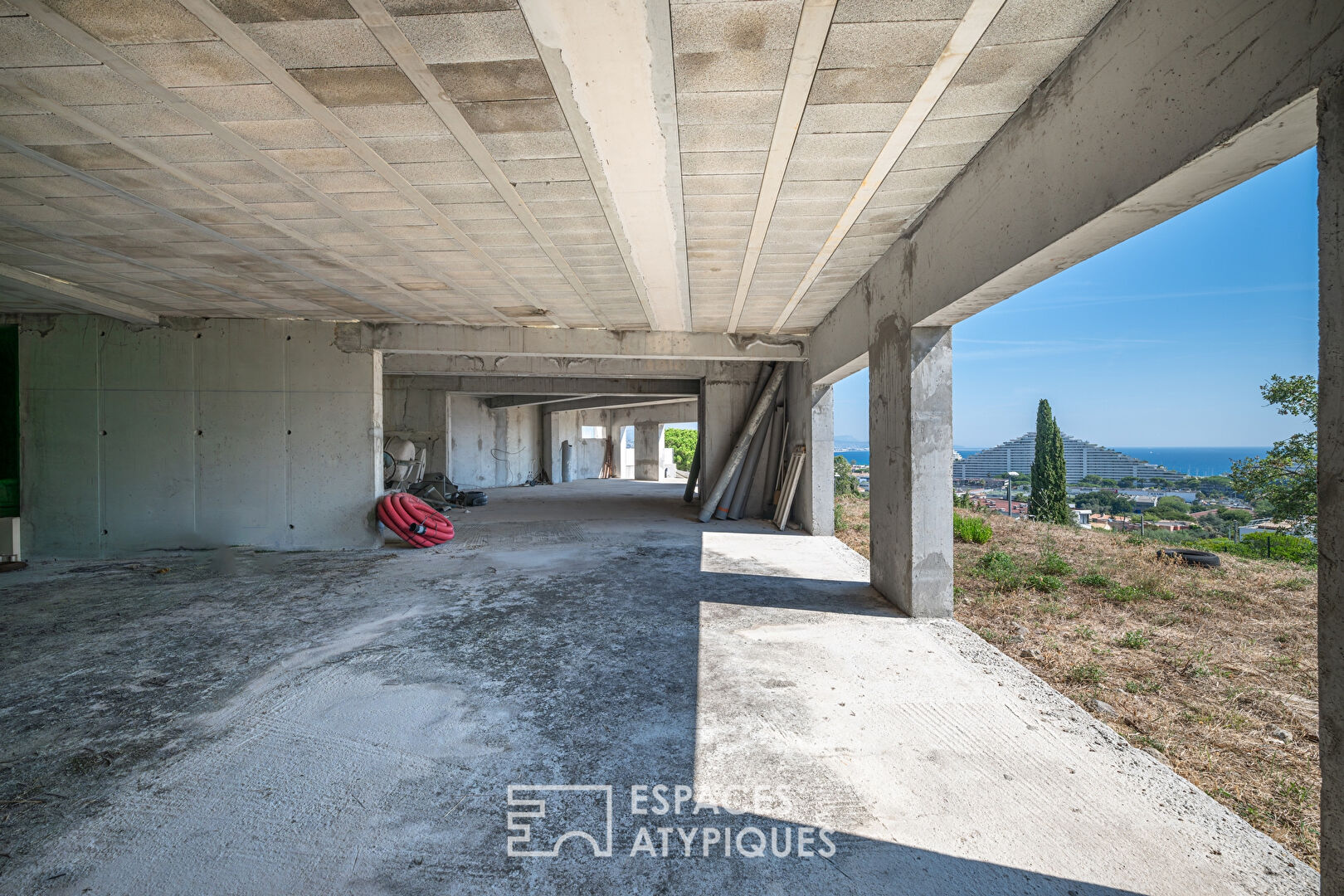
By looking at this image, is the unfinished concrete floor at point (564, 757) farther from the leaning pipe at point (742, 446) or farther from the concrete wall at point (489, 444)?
the concrete wall at point (489, 444)

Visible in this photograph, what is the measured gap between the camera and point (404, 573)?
19.6 ft

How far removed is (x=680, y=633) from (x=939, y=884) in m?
2.35

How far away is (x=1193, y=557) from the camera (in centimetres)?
638

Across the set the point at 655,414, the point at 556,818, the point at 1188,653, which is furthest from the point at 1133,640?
the point at 655,414

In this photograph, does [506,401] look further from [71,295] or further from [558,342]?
[71,295]

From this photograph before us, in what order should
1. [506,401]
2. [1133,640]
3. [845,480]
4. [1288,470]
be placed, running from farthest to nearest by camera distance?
[506,401]
[845,480]
[1288,470]
[1133,640]

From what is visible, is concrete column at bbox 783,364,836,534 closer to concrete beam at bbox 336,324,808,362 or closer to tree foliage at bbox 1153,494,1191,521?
concrete beam at bbox 336,324,808,362

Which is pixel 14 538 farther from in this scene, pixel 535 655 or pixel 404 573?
pixel 535 655

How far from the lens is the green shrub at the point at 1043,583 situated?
210 inches

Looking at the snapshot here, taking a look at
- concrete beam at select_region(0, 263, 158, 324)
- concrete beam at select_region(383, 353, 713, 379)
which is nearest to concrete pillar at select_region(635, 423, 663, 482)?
concrete beam at select_region(383, 353, 713, 379)

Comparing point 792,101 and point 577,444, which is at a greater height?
point 792,101

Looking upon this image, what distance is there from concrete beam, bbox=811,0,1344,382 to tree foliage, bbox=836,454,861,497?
11974 millimetres

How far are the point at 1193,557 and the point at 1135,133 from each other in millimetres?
6281

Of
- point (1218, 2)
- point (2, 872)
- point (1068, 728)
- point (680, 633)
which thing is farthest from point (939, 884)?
point (2, 872)
